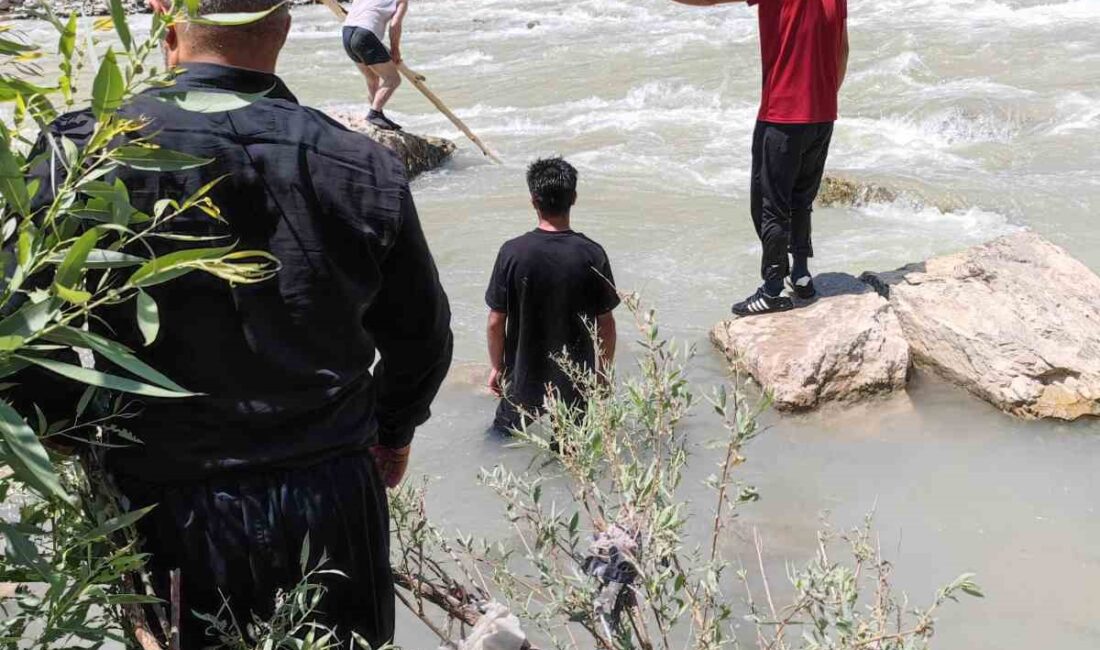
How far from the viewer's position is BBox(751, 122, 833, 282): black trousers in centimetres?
588

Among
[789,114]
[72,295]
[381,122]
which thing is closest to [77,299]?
[72,295]

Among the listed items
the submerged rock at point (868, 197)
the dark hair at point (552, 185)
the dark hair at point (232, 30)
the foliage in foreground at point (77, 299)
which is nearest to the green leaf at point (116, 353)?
the foliage in foreground at point (77, 299)

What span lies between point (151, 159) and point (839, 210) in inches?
318

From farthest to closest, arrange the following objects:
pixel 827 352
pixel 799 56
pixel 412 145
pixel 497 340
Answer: pixel 412 145, pixel 799 56, pixel 827 352, pixel 497 340

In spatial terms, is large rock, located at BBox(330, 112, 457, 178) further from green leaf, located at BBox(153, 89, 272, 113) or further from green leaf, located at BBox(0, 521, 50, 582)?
green leaf, located at BBox(0, 521, 50, 582)

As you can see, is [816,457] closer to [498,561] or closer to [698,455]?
[698,455]

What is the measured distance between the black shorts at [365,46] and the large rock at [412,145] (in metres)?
0.54

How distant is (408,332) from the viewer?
237 cm

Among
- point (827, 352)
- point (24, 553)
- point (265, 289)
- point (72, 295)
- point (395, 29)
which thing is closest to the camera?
point (72, 295)

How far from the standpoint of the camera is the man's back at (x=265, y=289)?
197 cm

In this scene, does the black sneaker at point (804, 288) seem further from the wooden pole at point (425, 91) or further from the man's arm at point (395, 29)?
the man's arm at point (395, 29)

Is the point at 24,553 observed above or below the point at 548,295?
above

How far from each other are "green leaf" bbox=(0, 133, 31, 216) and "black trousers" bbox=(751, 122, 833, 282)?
477 centimetres

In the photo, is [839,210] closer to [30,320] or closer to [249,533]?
[249,533]
